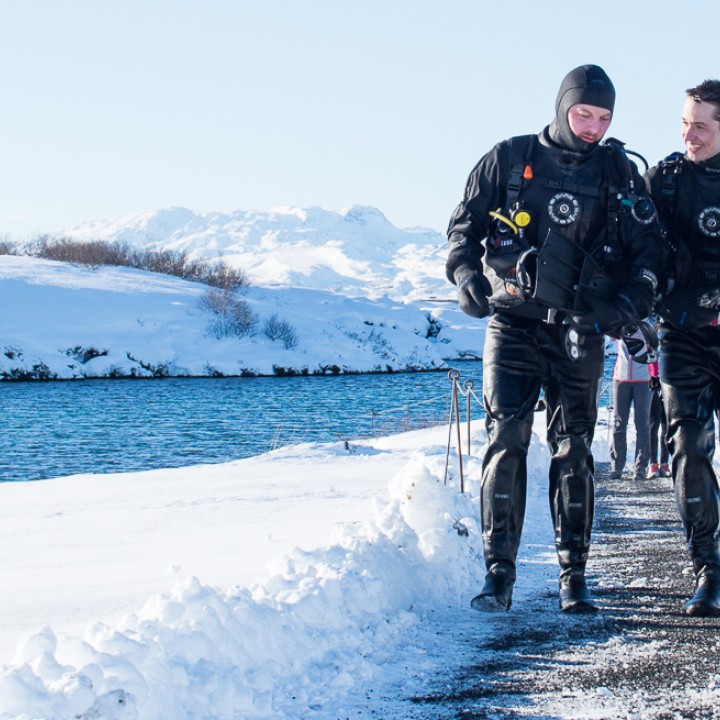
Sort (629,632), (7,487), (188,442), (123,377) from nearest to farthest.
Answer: (629,632)
(7,487)
(188,442)
(123,377)

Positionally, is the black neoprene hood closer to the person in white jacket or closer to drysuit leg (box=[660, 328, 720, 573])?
drysuit leg (box=[660, 328, 720, 573])

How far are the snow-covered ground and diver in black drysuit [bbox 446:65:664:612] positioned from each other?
0.50 metres

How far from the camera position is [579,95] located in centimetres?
489

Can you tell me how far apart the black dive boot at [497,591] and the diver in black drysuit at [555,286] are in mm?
36

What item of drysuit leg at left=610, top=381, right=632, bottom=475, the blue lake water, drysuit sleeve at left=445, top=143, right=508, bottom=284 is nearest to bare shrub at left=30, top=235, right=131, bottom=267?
the blue lake water

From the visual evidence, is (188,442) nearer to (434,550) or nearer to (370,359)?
(434,550)

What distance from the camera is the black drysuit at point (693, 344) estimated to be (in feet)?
16.0

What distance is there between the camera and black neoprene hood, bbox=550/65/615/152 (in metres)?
4.89

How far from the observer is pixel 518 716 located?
3.22 m

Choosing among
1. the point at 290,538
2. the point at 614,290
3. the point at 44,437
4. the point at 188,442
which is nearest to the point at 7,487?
the point at 290,538

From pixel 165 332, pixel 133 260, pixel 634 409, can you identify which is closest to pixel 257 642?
pixel 634 409

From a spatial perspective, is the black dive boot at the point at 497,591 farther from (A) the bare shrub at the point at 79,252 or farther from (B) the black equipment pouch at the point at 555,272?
(A) the bare shrub at the point at 79,252

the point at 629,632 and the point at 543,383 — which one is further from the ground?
the point at 543,383

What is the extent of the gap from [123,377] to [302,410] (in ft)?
132
